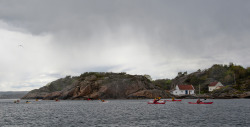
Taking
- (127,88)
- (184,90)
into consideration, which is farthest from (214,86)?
(127,88)

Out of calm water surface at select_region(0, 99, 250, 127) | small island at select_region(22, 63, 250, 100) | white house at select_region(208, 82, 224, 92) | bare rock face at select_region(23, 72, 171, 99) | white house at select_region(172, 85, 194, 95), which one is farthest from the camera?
white house at select_region(172, 85, 194, 95)

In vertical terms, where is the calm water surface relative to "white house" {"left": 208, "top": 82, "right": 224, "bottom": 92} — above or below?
below

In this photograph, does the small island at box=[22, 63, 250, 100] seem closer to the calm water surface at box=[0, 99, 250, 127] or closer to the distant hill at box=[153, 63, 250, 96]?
the distant hill at box=[153, 63, 250, 96]

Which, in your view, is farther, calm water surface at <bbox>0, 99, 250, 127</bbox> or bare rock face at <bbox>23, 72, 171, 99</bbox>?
bare rock face at <bbox>23, 72, 171, 99</bbox>

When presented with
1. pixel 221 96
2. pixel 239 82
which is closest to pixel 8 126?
pixel 221 96

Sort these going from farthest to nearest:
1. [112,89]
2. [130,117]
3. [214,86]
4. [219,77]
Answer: [219,77]
[214,86]
[112,89]
[130,117]

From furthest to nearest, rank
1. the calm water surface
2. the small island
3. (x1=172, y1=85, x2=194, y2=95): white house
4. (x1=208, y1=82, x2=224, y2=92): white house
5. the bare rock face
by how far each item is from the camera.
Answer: (x1=172, y1=85, x2=194, y2=95): white house, (x1=208, y1=82, x2=224, y2=92): white house, the bare rock face, the small island, the calm water surface

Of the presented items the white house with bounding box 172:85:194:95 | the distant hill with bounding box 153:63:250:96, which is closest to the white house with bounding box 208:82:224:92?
the distant hill with bounding box 153:63:250:96

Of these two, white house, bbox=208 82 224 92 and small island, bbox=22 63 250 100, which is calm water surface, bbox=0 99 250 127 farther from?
white house, bbox=208 82 224 92

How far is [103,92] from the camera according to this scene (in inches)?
5891

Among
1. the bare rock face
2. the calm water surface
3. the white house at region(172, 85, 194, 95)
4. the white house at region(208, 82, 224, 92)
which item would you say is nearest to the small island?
the bare rock face

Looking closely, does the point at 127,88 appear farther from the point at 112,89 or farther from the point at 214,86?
the point at 214,86

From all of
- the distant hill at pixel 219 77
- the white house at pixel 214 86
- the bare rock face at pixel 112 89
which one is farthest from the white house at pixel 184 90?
the bare rock face at pixel 112 89

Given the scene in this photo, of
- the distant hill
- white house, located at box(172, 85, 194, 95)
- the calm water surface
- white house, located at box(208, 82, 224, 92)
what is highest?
the distant hill
